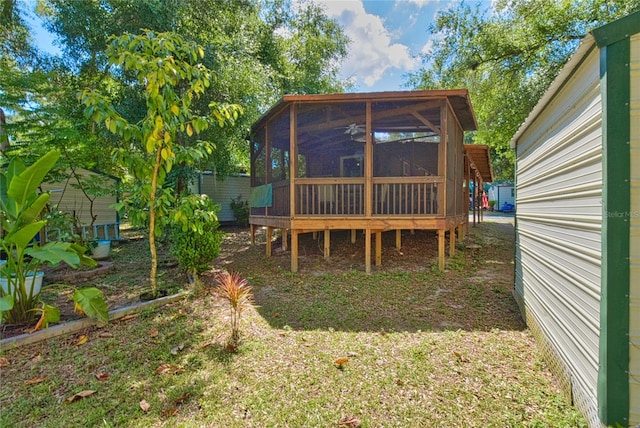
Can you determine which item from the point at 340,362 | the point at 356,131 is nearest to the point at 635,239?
the point at 340,362

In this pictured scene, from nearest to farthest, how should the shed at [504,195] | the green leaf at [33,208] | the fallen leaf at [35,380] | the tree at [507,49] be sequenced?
the fallen leaf at [35,380] → the green leaf at [33,208] → the tree at [507,49] → the shed at [504,195]

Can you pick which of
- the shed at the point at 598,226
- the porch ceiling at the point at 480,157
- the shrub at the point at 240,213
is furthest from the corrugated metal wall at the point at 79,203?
the porch ceiling at the point at 480,157

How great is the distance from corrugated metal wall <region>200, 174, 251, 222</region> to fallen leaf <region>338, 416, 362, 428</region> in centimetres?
1328

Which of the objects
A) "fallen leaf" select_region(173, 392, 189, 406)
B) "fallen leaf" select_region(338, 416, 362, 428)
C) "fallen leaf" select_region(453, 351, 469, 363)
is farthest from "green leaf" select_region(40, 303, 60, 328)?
"fallen leaf" select_region(453, 351, 469, 363)

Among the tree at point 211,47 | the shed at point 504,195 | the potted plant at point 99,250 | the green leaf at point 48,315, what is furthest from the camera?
the shed at point 504,195

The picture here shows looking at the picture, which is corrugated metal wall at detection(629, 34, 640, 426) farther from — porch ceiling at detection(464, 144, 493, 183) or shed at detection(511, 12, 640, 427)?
porch ceiling at detection(464, 144, 493, 183)

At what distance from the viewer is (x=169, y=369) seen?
9.50 feet

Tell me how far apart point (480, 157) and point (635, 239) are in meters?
13.1

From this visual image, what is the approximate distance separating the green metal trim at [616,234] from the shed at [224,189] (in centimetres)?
1347

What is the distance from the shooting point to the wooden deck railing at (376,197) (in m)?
6.08

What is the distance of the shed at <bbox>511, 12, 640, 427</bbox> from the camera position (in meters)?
1.79

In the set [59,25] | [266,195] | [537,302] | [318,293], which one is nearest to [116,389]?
[318,293]

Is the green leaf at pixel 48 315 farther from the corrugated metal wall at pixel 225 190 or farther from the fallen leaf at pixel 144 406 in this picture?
the corrugated metal wall at pixel 225 190

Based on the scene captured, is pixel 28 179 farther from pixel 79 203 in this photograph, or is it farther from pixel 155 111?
pixel 79 203
